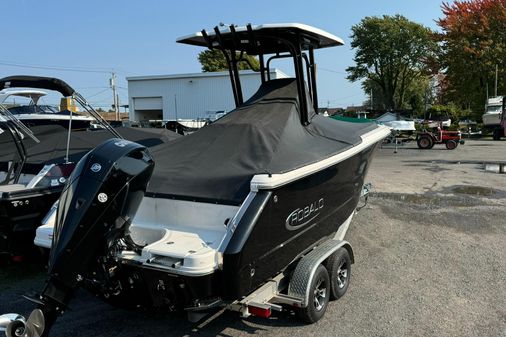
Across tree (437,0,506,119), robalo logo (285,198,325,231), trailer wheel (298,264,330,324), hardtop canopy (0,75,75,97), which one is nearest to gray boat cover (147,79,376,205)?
robalo logo (285,198,325,231)

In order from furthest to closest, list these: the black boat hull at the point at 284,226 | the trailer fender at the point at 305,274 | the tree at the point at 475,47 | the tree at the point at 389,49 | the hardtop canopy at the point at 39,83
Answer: the tree at the point at 389,49
the tree at the point at 475,47
the hardtop canopy at the point at 39,83
the trailer fender at the point at 305,274
the black boat hull at the point at 284,226

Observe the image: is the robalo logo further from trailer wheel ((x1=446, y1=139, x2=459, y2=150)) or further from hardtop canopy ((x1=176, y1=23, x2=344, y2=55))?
trailer wheel ((x1=446, y1=139, x2=459, y2=150))

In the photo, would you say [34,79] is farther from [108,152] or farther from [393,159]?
[393,159]

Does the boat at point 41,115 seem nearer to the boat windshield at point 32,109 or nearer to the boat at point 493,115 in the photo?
the boat windshield at point 32,109

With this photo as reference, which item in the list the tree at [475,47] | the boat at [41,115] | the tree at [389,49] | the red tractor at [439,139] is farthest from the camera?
the tree at [389,49]

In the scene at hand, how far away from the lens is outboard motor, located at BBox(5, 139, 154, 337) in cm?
285

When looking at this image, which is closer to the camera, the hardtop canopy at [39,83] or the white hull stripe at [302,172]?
the white hull stripe at [302,172]

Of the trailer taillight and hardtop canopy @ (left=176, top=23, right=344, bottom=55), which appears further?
hardtop canopy @ (left=176, top=23, right=344, bottom=55)

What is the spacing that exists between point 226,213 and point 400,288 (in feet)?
7.55

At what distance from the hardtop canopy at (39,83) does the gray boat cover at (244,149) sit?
59.4 inches

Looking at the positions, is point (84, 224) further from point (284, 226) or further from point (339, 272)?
point (339, 272)

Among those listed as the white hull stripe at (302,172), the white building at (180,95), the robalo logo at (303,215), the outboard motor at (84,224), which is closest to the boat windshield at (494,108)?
the white building at (180,95)

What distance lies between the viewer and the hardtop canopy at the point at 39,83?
17.5 feet

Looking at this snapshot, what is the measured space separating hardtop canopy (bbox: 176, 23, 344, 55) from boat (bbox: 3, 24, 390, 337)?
0.08ft
